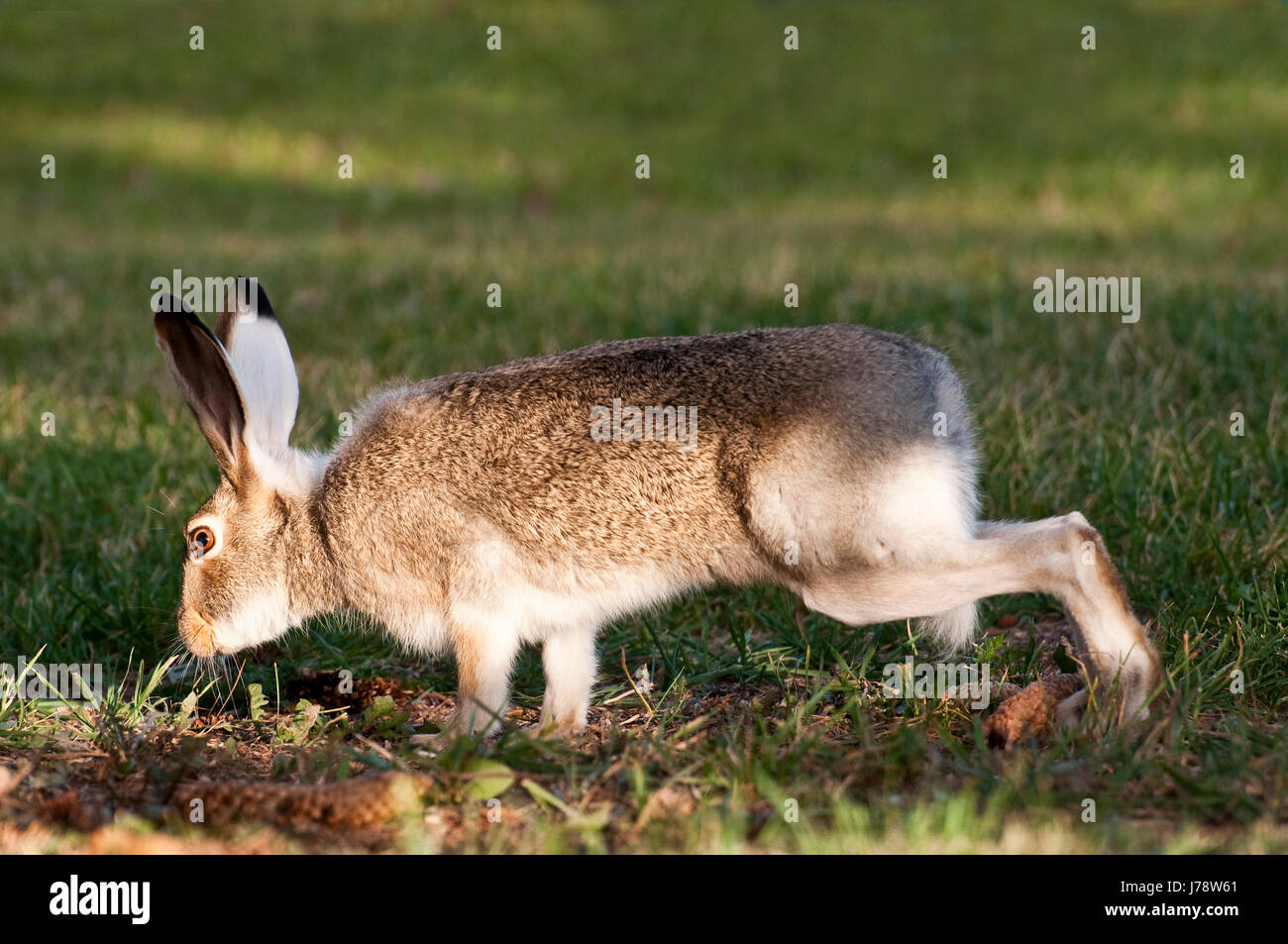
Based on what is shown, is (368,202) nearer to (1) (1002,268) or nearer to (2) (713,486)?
(1) (1002,268)

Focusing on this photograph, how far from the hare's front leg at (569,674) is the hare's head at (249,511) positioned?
2.77ft

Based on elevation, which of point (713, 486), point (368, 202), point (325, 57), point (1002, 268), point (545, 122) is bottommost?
point (713, 486)

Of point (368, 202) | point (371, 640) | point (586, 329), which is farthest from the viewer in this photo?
point (368, 202)

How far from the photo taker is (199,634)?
14.6 ft

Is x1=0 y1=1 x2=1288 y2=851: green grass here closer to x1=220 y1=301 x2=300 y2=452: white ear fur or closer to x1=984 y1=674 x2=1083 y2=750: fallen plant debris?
x1=984 y1=674 x2=1083 y2=750: fallen plant debris

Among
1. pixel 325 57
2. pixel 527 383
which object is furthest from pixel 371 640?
pixel 325 57

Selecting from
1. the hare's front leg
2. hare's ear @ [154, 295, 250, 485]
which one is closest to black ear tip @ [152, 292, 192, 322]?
hare's ear @ [154, 295, 250, 485]

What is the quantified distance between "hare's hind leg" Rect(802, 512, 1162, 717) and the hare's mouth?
1.95m

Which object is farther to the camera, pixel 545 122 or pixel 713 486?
pixel 545 122

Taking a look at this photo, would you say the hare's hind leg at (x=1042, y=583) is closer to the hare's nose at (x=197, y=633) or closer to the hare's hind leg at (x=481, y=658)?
the hare's hind leg at (x=481, y=658)

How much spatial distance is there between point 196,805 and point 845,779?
149 cm

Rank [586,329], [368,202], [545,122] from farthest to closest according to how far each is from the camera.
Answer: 1. [545,122]
2. [368,202]
3. [586,329]

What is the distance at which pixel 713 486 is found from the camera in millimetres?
3943

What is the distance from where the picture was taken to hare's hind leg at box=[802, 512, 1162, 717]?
378 cm
